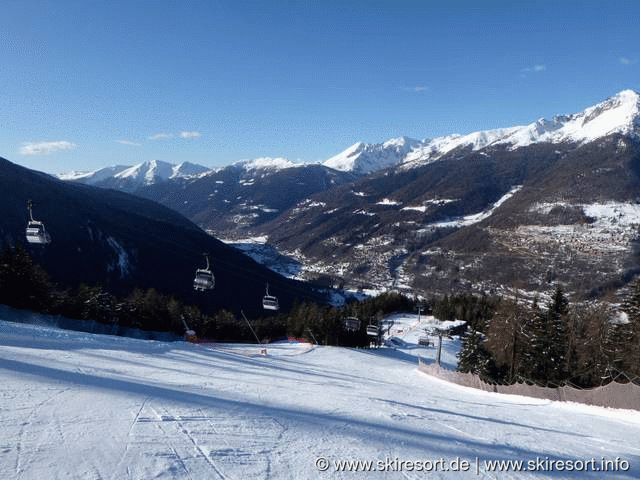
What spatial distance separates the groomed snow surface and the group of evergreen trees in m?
20.6

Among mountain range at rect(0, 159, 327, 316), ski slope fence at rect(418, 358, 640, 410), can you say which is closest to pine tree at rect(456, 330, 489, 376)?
ski slope fence at rect(418, 358, 640, 410)

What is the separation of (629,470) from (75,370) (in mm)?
13738

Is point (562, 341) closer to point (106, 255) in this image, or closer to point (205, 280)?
point (205, 280)

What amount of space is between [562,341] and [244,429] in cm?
3535

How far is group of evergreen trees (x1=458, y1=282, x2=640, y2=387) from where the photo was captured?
3541 cm

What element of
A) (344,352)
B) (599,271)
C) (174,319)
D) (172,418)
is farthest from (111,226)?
(599,271)

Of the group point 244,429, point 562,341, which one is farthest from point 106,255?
point 244,429

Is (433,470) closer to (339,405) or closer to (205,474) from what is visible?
(205,474)

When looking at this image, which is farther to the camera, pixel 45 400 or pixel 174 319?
pixel 174 319

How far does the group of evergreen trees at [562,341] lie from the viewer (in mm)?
35406

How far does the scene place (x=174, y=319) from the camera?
64875 mm

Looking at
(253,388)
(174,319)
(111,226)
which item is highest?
(111,226)

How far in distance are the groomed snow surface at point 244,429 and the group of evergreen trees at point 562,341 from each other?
67.6ft

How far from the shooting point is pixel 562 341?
37.6 m
